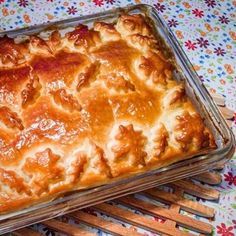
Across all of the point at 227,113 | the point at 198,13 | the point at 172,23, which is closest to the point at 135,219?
the point at 227,113

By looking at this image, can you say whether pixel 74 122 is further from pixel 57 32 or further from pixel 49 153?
pixel 57 32

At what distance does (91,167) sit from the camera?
126 centimetres

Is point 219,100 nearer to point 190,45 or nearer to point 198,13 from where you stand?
point 190,45

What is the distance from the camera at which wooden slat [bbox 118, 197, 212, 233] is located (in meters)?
1.38

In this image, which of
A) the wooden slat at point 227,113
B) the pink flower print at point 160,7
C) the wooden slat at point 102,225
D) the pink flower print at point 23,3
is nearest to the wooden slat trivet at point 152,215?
the wooden slat at point 102,225

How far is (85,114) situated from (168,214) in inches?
17.4

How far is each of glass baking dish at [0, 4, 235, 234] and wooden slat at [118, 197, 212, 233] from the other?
0.38 ft

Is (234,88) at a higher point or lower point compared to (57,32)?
lower

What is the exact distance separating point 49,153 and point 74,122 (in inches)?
5.3

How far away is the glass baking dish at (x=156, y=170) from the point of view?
3.93 ft

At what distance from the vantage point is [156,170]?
1.29 meters

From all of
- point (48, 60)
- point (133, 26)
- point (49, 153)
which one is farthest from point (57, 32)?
point (49, 153)

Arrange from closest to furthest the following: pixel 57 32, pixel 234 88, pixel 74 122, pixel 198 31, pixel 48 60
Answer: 1. pixel 74 122
2. pixel 48 60
3. pixel 57 32
4. pixel 234 88
5. pixel 198 31

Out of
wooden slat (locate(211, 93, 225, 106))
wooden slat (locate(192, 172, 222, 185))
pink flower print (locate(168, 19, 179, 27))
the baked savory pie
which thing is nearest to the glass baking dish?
the baked savory pie
